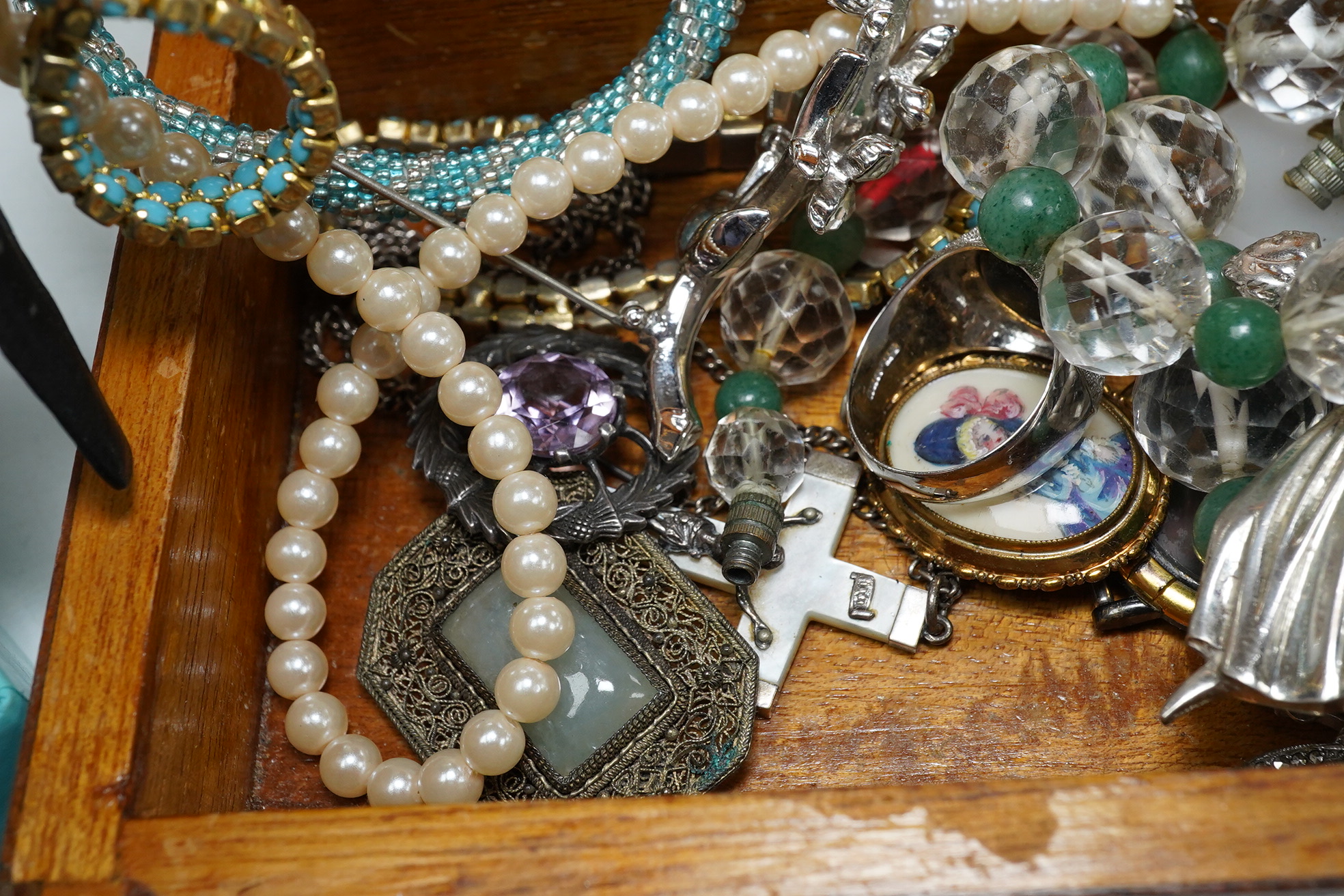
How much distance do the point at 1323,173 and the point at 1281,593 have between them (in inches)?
14.1

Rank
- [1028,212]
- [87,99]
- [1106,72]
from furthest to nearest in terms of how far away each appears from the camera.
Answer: [1106,72] → [1028,212] → [87,99]

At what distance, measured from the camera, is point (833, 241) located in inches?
33.8

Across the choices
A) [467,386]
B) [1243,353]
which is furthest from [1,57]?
[1243,353]

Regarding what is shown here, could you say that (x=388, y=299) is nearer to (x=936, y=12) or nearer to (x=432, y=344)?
(x=432, y=344)

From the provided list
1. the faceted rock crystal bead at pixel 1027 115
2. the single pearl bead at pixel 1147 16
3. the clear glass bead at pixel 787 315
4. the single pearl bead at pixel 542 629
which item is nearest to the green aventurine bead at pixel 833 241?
the clear glass bead at pixel 787 315

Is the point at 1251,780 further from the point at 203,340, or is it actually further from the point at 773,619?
the point at 203,340

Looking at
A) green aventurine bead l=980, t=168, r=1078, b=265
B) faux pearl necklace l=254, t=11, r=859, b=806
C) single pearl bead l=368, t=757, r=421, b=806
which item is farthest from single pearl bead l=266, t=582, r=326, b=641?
green aventurine bead l=980, t=168, r=1078, b=265

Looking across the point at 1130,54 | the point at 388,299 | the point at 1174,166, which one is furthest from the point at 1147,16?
the point at 388,299

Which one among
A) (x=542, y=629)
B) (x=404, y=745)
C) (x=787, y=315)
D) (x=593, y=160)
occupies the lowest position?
(x=404, y=745)

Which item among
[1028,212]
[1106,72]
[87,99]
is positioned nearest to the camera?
[87,99]

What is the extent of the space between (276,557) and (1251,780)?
622 millimetres

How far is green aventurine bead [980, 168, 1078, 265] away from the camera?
0.67m

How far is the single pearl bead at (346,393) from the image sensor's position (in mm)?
783

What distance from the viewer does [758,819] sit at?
0.53 metres
